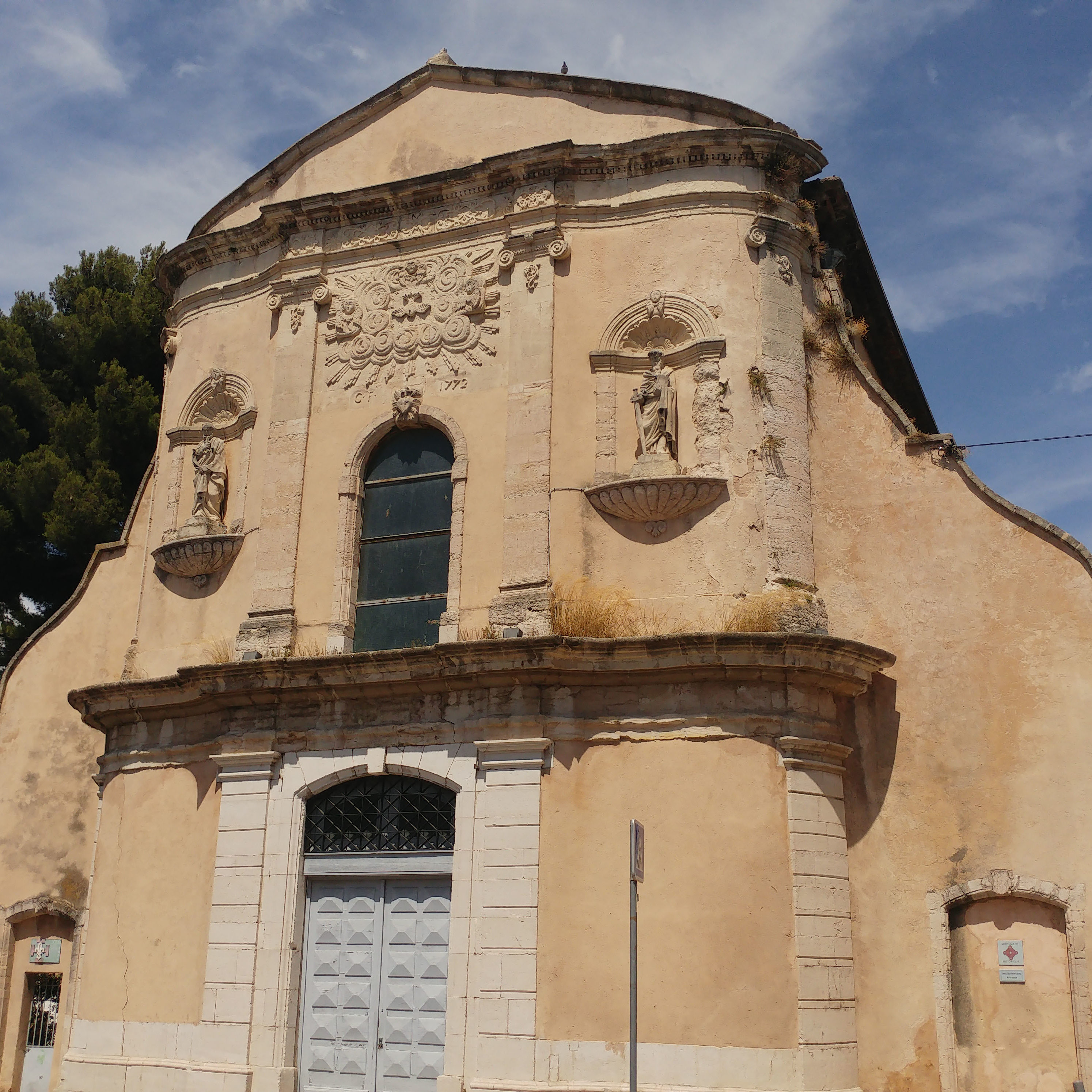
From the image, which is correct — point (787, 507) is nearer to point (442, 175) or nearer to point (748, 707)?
point (748, 707)

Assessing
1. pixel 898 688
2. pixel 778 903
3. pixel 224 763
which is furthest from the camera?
pixel 224 763

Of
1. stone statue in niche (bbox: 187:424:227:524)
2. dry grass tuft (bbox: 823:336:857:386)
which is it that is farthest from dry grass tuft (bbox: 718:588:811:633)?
stone statue in niche (bbox: 187:424:227:524)

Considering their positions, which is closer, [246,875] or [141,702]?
[246,875]

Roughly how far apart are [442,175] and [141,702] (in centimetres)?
634

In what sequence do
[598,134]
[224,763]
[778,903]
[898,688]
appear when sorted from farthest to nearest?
[598,134] < [224,763] < [898,688] < [778,903]

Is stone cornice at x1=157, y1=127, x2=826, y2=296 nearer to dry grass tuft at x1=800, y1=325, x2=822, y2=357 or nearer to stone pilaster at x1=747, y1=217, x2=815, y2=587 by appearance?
stone pilaster at x1=747, y1=217, x2=815, y2=587

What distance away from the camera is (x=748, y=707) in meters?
11.1

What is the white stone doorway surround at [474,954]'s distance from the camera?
10.3 metres

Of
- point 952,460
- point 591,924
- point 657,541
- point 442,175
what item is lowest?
point 591,924

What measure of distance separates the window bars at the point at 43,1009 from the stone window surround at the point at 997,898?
890 cm

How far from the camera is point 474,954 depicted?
11.0m

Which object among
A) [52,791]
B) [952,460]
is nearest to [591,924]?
[952,460]

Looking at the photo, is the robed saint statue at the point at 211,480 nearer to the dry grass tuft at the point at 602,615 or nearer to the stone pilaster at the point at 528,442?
the stone pilaster at the point at 528,442

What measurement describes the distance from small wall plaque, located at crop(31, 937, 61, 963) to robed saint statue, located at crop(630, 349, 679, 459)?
26.8ft
